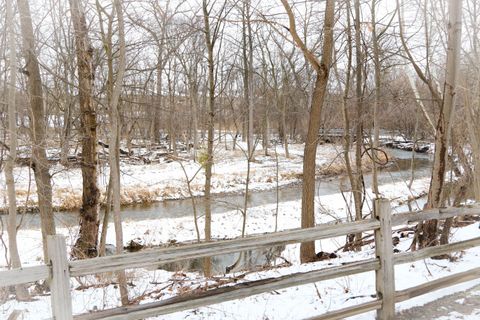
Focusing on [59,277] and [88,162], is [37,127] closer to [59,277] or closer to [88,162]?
[88,162]

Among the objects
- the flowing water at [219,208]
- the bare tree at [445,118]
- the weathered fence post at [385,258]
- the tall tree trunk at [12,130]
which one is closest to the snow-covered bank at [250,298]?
the weathered fence post at [385,258]

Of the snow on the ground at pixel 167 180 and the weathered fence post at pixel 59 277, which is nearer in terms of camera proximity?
the weathered fence post at pixel 59 277

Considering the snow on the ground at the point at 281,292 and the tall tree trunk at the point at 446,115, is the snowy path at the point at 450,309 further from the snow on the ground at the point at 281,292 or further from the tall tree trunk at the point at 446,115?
the tall tree trunk at the point at 446,115

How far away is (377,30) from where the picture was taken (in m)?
12.1

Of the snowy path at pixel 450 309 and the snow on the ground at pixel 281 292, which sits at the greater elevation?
the snowy path at pixel 450 309

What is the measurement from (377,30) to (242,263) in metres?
7.59

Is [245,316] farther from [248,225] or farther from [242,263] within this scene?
[248,225]

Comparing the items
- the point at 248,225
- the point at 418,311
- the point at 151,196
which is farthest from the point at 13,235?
the point at 151,196

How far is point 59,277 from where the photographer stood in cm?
281

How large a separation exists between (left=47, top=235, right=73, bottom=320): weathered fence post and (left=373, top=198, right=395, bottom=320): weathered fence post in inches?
103

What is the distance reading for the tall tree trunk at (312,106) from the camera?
7609 mm

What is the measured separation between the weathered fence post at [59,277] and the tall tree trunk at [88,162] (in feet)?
21.3

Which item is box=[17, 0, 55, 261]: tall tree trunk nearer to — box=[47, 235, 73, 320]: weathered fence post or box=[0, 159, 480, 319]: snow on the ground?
box=[0, 159, 480, 319]: snow on the ground

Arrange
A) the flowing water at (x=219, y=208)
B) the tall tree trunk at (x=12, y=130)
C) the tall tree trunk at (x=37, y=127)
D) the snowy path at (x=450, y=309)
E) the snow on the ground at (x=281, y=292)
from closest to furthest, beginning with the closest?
1. the snowy path at (x=450, y=309)
2. the snow on the ground at (x=281, y=292)
3. the tall tree trunk at (x=12, y=130)
4. the tall tree trunk at (x=37, y=127)
5. the flowing water at (x=219, y=208)
